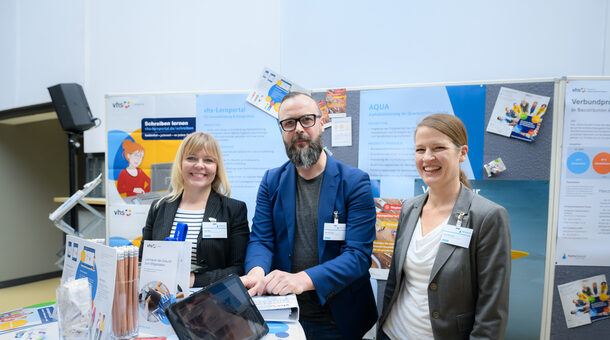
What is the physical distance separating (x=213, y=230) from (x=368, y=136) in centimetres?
125

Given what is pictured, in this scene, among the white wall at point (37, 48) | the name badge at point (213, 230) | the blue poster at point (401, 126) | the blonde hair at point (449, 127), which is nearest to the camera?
the blonde hair at point (449, 127)

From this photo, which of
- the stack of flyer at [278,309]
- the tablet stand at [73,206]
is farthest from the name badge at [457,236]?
the tablet stand at [73,206]

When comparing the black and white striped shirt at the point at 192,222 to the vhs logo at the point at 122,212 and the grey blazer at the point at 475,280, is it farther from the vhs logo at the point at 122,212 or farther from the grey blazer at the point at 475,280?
the vhs logo at the point at 122,212

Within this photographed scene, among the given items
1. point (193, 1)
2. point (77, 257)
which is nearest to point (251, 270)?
point (77, 257)

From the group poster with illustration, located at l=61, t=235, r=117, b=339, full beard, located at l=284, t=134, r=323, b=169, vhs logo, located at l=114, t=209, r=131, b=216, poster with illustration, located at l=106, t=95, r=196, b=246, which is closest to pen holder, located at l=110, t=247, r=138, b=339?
poster with illustration, located at l=61, t=235, r=117, b=339

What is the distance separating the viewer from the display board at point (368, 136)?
191cm

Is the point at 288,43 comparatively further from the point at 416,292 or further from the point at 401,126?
the point at 416,292

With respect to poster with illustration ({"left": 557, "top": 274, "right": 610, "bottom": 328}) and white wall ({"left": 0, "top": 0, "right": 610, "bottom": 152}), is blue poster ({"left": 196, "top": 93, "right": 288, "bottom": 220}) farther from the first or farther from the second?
poster with illustration ({"left": 557, "top": 274, "right": 610, "bottom": 328})

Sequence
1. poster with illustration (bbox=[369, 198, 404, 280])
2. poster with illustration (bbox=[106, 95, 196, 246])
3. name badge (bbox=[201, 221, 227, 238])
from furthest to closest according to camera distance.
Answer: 1. poster with illustration (bbox=[106, 95, 196, 246])
2. poster with illustration (bbox=[369, 198, 404, 280])
3. name badge (bbox=[201, 221, 227, 238])

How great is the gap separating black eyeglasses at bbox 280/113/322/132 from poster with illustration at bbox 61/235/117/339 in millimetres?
791

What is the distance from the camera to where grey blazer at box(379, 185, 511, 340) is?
3.25 ft

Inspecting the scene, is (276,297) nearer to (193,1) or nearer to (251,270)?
(251,270)

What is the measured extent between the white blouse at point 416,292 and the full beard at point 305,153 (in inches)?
19.7

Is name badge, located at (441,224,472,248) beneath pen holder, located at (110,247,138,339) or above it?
above
